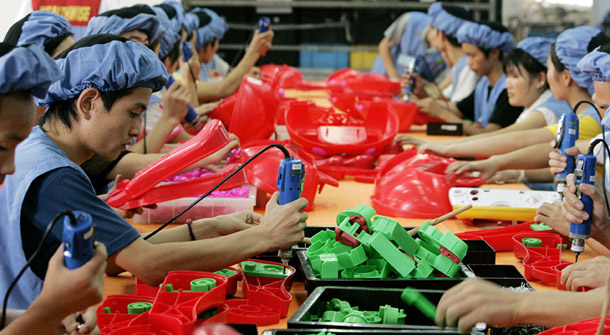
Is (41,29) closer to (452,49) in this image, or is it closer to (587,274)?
(587,274)

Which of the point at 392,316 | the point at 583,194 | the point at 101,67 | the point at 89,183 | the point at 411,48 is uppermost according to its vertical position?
the point at 101,67

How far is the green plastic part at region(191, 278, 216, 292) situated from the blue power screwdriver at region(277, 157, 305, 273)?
21 cm

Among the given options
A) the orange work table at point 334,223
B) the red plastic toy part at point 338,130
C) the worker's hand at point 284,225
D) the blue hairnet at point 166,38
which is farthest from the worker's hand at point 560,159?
the blue hairnet at point 166,38

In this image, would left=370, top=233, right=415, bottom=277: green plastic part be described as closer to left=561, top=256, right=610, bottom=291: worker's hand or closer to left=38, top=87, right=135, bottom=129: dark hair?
left=561, top=256, right=610, bottom=291: worker's hand

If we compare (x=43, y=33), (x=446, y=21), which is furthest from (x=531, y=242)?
(x=446, y=21)

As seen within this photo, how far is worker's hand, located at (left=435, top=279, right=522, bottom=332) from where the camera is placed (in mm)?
1230

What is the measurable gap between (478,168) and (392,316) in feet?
5.19

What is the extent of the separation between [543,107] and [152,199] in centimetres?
218

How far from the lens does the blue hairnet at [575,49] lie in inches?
114

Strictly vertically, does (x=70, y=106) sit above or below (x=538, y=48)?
above

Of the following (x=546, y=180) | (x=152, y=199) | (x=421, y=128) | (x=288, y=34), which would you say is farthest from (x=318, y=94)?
(x=152, y=199)

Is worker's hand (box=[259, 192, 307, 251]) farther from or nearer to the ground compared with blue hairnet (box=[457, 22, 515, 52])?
nearer to the ground

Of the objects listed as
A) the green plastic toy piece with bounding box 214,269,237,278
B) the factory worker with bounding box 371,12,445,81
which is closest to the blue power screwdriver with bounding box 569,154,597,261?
the green plastic toy piece with bounding box 214,269,237,278

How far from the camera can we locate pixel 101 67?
1.55 m
